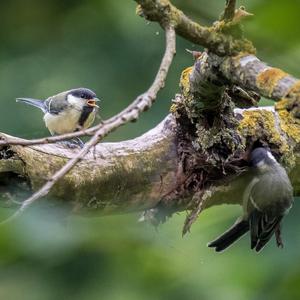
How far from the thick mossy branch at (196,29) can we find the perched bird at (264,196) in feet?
2.75

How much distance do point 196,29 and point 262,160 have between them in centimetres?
99

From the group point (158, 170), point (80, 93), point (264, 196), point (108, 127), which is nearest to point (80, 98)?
point (80, 93)

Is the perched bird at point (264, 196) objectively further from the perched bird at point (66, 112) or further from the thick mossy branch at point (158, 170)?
the perched bird at point (66, 112)

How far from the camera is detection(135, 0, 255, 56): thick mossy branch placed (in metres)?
0.95

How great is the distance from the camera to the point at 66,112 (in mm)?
2945

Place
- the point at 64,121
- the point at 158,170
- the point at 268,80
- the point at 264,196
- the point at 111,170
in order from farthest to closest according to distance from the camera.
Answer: the point at 64,121, the point at 264,196, the point at 158,170, the point at 111,170, the point at 268,80

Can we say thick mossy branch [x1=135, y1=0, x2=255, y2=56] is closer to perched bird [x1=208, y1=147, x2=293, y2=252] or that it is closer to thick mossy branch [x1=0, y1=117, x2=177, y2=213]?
thick mossy branch [x1=0, y1=117, x2=177, y2=213]

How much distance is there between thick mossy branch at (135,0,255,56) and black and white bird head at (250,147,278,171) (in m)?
0.82

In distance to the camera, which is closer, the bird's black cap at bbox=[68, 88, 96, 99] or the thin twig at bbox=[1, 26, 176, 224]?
the thin twig at bbox=[1, 26, 176, 224]

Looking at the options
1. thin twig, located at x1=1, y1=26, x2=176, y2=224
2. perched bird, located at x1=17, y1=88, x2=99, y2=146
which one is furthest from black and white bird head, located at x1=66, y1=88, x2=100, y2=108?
thin twig, located at x1=1, y1=26, x2=176, y2=224

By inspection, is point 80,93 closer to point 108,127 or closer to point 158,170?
point 158,170

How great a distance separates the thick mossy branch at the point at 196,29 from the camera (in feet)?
3.11

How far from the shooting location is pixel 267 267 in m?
0.94

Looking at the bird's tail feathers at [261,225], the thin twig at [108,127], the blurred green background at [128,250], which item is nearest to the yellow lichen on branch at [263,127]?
the bird's tail feathers at [261,225]
